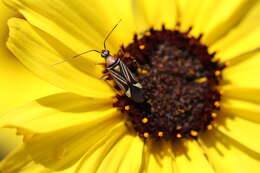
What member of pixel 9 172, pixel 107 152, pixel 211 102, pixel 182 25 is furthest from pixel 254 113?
pixel 9 172

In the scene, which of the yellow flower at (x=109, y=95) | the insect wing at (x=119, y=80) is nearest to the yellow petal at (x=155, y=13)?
the yellow flower at (x=109, y=95)

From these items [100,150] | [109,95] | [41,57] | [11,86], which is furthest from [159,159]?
[11,86]

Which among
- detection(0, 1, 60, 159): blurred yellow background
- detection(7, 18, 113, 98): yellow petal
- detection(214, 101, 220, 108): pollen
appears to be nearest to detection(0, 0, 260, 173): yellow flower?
detection(7, 18, 113, 98): yellow petal

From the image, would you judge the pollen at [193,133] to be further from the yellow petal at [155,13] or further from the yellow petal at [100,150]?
the yellow petal at [155,13]

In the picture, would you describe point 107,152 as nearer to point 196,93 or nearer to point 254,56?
point 196,93

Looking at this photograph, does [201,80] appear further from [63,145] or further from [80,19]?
[63,145]

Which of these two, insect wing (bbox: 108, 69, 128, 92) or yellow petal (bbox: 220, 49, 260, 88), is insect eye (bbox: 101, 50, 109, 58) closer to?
insect wing (bbox: 108, 69, 128, 92)
